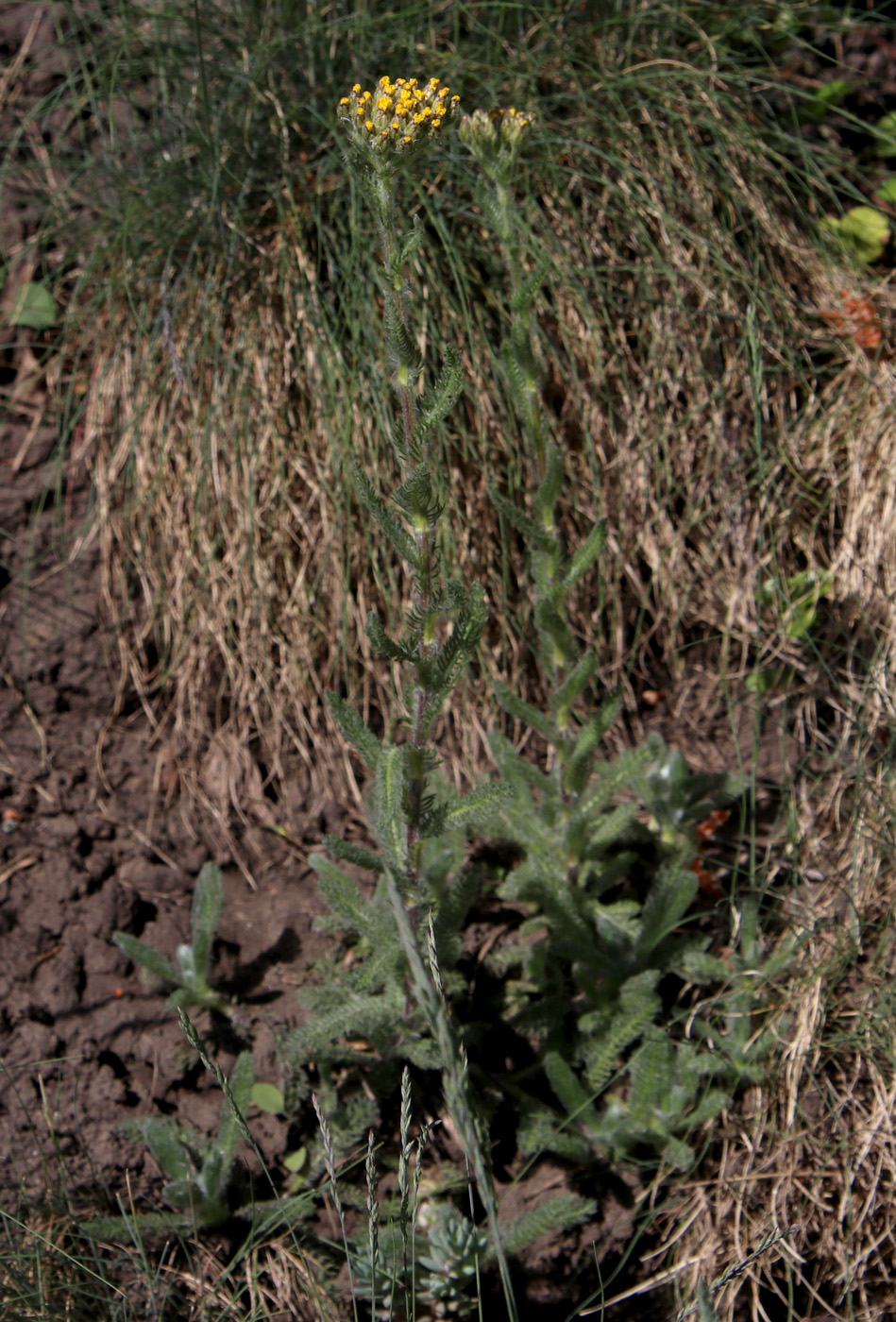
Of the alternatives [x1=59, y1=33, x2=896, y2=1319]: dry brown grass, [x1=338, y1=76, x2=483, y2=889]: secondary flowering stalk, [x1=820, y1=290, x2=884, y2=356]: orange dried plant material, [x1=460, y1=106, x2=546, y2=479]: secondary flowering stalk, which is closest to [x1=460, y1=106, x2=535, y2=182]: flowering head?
[x1=460, y1=106, x2=546, y2=479]: secondary flowering stalk

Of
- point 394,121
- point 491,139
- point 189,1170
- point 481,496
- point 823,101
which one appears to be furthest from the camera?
point 823,101

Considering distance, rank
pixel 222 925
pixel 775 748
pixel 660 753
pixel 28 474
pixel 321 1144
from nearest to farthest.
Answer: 1. pixel 321 1144
2. pixel 660 753
3. pixel 222 925
4. pixel 775 748
5. pixel 28 474

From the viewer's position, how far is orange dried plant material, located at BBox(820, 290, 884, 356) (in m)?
2.53

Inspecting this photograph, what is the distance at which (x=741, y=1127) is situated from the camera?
75.1 inches

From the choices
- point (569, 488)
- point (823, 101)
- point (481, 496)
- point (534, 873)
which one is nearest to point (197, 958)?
point (534, 873)

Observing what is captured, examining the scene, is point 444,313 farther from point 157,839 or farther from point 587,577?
point 157,839

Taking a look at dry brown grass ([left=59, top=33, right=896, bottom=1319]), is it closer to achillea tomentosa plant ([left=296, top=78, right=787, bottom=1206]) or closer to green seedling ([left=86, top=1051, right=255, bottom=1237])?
achillea tomentosa plant ([left=296, top=78, right=787, bottom=1206])

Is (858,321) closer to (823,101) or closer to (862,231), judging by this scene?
(862,231)

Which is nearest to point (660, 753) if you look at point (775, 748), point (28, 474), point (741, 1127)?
point (775, 748)

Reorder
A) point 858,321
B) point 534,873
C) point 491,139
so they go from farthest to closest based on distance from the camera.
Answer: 1. point 858,321
2. point 534,873
3. point 491,139

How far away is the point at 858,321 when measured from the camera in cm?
255

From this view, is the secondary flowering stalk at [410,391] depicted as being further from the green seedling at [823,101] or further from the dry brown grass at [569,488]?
the green seedling at [823,101]

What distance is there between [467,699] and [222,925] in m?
0.73

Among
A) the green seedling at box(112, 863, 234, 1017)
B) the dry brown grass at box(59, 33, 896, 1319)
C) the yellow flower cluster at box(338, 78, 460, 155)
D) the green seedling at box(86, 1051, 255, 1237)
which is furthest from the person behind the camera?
the dry brown grass at box(59, 33, 896, 1319)
